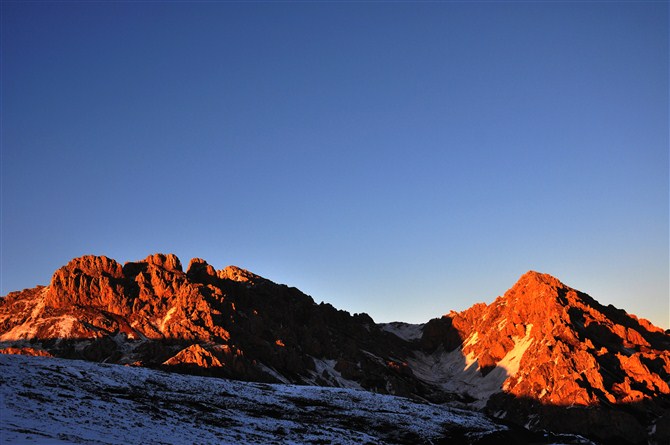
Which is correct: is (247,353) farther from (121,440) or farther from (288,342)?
(121,440)

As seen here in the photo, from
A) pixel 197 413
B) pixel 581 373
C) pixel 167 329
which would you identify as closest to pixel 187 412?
pixel 197 413

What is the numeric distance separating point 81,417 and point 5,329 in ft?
423

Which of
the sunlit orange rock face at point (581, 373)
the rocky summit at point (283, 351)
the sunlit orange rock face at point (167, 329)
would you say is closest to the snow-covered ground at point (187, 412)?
the rocky summit at point (283, 351)

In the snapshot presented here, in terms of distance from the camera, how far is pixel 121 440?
49031mm

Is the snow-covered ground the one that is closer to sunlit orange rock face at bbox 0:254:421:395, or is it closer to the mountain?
the mountain

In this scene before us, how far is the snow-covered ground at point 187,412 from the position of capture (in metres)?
52.0

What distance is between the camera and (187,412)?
71375 millimetres

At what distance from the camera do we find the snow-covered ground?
51981 mm

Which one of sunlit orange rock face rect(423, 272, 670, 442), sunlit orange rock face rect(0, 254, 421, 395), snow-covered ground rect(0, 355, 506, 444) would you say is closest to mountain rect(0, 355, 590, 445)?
snow-covered ground rect(0, 355, 506, 444)

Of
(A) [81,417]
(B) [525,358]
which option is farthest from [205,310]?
(A) [81,417]

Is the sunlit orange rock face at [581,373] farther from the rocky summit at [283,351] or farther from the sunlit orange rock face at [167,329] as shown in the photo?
the sunlit orange rock face at [167,329]

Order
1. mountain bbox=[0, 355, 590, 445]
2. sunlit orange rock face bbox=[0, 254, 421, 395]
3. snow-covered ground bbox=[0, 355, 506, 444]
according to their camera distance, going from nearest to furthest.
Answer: snow-covered ground bbox=[0, 355, 506, 444] < mountain bbox=[0, 355, 590, 445] < sunlit orange rock face bbox=[0, 254, 421, 395]

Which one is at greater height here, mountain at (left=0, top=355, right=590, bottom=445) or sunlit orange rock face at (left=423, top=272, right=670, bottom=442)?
sunlit orange rock face at (left=423, top=272, right=670, bottom=442)

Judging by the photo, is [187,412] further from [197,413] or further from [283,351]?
[283,351]
